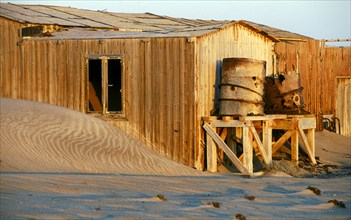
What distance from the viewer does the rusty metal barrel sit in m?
19.9

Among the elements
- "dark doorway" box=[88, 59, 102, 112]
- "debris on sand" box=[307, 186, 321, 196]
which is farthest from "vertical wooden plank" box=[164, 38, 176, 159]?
"debris on sand" box=[307, 186, 321, 196]

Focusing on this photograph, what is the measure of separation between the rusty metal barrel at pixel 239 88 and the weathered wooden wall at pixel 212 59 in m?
0.33

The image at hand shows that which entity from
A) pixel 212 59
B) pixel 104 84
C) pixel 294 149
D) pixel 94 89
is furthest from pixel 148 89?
pixel 294 149

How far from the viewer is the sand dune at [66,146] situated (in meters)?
16.8

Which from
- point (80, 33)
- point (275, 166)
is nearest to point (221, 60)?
point (275, 166)

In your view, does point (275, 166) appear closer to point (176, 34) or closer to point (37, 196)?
point (176, 34)

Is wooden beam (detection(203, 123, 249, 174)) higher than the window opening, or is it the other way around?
the window opening

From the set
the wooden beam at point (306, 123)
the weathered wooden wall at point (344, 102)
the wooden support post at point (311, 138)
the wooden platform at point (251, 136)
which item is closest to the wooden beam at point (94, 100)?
the wooden platform at point (251, 136)

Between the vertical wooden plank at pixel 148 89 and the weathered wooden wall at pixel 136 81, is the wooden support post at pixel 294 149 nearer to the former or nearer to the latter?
the weathered wooden wall at pixel 136 81

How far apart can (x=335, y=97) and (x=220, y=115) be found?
1051cm

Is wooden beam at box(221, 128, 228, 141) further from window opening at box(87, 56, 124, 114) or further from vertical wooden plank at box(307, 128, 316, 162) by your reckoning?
vertical wooden plank at box(307, 128, 316, 162)

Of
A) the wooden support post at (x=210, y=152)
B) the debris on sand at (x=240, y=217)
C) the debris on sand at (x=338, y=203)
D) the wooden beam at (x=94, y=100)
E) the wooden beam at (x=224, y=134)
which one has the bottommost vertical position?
the debris on sand at (x=338, y=203)

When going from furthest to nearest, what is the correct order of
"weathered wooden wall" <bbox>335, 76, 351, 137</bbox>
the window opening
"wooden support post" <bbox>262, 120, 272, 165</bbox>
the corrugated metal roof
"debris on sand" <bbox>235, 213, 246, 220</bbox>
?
"weathered wooden wall" <bbox>335, 76, 351, 137</bbox>, the corrugated metal roof, the window opening, "wooden support post" <bbox>262, 120, 272, 165</bbox>, "debris on sand" <bbox>235, 213, 246, 220</bbox>

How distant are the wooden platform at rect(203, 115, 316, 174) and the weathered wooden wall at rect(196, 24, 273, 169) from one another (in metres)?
0.35
